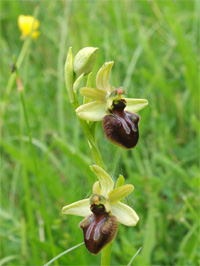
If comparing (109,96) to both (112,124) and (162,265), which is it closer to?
(112,124)

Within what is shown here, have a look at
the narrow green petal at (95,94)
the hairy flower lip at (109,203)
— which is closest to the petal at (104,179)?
the hairy flower lip at (109,203)

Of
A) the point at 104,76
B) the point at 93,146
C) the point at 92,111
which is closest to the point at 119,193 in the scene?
the point at 93,146

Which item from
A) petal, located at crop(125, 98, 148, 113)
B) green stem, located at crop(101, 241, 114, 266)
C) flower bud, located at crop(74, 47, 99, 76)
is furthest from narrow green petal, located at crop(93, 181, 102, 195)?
flower bud, located at crop(74, 47, 99, 76)

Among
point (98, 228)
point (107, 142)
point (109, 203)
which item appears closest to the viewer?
point (98, 228)

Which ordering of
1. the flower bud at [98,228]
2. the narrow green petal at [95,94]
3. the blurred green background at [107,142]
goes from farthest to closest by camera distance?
the blurred green background at [107,142], the narrow green petal at [95,94], the flower bud at [98,228]

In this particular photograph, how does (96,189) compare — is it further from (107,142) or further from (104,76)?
(104,76)

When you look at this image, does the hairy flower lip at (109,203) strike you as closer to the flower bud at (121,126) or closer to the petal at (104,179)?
the petal at (104,179)

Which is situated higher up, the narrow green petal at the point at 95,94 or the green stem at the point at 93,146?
the narrow green petal at the point at 95,94
